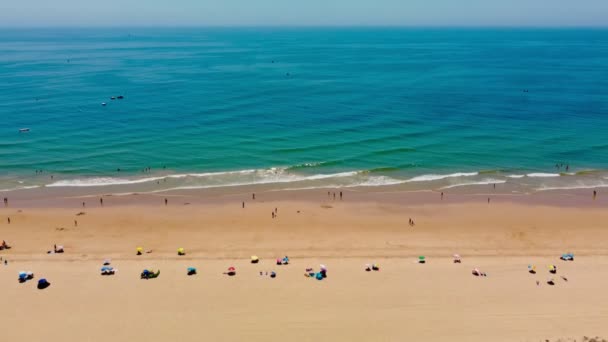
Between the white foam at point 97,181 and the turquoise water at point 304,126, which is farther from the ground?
the turquoise water at point 304,126

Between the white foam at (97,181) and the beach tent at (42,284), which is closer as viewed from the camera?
the beach tent at (42,284)

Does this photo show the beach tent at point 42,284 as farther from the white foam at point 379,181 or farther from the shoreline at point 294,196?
the white foam at point 379,181

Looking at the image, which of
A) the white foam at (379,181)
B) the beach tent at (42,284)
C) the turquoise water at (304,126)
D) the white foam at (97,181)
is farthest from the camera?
the turquoise water at (304,126)

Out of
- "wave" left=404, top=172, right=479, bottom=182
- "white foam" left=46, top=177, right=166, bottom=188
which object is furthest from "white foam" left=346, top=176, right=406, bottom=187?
"white foam" left=46, top=177, right=166, bottom=188

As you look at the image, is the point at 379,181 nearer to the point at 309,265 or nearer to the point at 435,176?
the point at 435,176

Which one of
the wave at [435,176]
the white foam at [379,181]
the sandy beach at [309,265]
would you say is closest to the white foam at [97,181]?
the sandy beach at [309,265]

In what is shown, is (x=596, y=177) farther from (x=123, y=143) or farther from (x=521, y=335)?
(x=123, y=143)

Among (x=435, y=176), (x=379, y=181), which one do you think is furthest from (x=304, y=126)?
(x=435, y=176)
